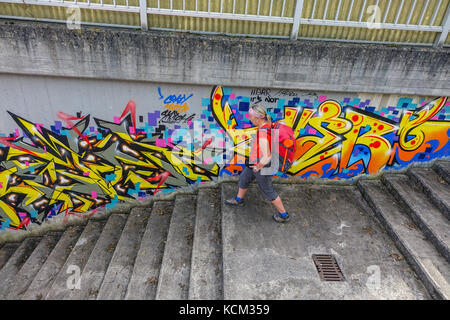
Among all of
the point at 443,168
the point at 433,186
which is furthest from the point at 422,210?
the point at 443,168

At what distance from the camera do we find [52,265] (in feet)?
14.6

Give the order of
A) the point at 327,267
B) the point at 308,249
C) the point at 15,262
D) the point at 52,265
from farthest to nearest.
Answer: the point at 15,262 → the point at 52,265 → the point at 308,249 → the point at 327,267

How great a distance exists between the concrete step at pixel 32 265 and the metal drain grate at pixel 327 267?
13.8ft

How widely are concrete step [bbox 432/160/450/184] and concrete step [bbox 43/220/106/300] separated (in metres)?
5.81

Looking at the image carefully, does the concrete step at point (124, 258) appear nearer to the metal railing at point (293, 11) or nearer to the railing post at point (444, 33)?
the metal railing at point (293, 11)

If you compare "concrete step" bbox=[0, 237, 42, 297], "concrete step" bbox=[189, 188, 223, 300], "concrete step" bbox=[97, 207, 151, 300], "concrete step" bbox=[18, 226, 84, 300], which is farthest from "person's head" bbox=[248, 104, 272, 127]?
"concrete step" bbox=[0, 237, 42, 297]

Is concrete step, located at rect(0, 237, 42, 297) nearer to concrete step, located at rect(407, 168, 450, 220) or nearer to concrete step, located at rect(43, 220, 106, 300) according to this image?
concrete step, located at rect(43, 220, 106, 300)

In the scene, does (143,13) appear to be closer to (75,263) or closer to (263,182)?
(263,182)

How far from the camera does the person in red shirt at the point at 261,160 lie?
3.58 m

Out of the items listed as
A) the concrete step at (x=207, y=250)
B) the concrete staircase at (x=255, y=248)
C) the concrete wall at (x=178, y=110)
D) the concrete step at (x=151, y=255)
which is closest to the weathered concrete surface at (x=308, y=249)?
the concrete staircase at (x=255, y=248)

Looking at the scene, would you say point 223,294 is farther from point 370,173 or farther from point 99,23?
point 99,23

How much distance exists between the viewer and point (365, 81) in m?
4.09

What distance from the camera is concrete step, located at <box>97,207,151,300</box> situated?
11.7 feet

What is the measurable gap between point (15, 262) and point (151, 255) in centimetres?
265
